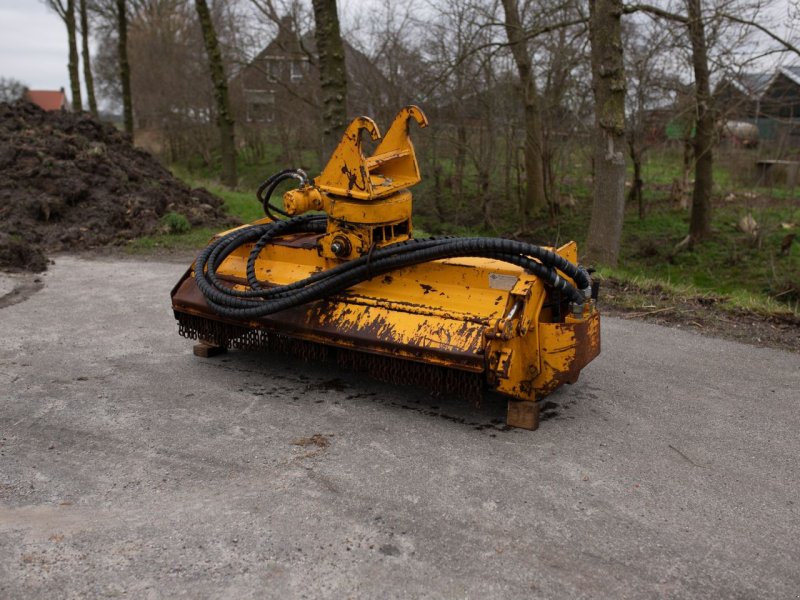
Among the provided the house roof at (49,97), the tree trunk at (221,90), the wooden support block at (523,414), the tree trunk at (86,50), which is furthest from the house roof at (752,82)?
the house roof at (49,97)

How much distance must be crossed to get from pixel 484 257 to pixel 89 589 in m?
2.60

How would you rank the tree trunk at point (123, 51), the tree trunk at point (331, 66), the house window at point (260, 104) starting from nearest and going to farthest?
the tree trunk at point (331, 66) → the tree trunk at point (123, 51) → the house window at point (260, 104)

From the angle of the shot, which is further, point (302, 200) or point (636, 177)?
point (636, 177)

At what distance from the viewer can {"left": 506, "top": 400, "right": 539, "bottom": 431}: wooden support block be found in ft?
13.2

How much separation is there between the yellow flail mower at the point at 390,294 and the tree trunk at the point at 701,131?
7508 millimetres

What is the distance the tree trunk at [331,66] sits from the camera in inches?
403

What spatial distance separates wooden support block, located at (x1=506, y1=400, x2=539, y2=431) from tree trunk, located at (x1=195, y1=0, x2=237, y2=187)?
1498cm

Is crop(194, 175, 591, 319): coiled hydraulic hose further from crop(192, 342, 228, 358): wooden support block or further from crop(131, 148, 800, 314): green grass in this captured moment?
crop(131, 148, 800, 314): green grass

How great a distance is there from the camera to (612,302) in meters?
6.89

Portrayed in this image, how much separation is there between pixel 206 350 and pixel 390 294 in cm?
160

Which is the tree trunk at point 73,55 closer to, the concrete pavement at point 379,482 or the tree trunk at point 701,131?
the tree trunk at point 701,131

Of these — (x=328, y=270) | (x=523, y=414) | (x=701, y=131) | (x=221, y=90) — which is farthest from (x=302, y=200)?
(x=221, y=90)

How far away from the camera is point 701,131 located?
13.7 meters

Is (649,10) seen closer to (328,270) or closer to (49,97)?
(328,270)
